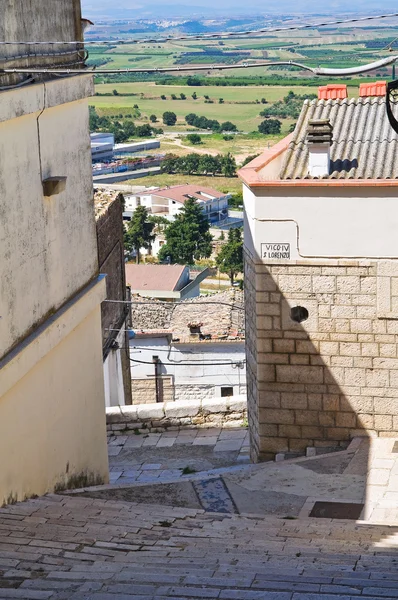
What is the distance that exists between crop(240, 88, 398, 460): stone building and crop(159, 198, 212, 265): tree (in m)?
65.4

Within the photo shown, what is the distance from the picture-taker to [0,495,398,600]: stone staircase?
17.9 feet

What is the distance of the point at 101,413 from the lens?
11.8 metres

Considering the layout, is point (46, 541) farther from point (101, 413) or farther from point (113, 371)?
point (113, 371)

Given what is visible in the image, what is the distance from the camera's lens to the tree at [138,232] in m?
79.4

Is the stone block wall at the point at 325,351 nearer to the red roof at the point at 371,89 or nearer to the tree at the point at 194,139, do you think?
the red roof at the point at 371,89

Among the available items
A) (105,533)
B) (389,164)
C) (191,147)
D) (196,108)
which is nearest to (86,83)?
(389,164)

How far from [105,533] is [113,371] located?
13.6 meters

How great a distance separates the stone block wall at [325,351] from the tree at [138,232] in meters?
66.6

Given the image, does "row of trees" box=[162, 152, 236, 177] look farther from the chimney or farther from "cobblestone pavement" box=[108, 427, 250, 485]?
the chimney

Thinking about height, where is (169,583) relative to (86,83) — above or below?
below

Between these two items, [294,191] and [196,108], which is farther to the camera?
[196,108]

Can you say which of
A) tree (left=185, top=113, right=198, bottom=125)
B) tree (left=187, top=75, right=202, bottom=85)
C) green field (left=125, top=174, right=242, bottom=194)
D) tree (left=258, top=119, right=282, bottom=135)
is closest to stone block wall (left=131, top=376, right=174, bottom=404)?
green field (left=125, top=174, right=242, bottom=194)

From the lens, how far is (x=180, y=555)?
6.92 metres

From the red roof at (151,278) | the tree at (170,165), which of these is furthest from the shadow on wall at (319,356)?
the tree at (170,165)
